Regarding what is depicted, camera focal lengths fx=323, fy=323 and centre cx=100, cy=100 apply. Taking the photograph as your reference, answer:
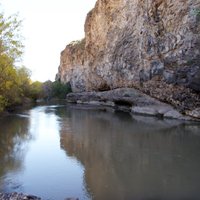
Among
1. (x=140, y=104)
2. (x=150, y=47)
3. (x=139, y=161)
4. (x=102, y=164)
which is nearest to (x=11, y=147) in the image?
(x=102, y=164)

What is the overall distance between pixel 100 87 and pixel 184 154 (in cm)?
4122

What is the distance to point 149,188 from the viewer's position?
10.2m

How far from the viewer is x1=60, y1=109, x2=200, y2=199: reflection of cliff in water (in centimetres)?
1006

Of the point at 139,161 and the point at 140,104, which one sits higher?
the point at 140,104

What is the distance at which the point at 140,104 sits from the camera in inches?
1471

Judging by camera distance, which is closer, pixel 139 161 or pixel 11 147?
pixel 139 161

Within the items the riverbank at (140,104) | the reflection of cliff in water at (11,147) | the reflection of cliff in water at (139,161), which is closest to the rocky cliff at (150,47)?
the riverbank at (140,104)

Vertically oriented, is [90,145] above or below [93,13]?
below

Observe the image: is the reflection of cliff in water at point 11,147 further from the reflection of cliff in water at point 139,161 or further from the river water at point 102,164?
the reflection of cliff in water at point 139,161

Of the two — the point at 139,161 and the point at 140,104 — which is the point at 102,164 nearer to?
the point at 139,161

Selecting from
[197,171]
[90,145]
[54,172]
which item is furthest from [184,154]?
[54,172]

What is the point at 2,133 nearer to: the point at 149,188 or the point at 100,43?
the point at 149,188

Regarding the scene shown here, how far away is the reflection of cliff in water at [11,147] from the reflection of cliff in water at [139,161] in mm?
2437

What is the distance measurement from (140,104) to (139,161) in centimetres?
2365
